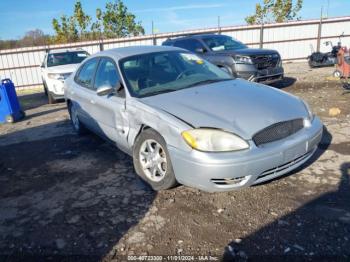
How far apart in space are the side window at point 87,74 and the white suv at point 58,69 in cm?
442

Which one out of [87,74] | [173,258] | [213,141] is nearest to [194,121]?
[213,141]

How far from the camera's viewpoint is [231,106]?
3.36 metres

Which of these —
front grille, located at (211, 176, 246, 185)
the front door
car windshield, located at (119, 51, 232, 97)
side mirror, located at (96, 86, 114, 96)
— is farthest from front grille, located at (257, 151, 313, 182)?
the front door

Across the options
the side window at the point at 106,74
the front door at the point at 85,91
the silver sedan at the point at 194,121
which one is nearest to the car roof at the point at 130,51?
the silver sedan at the point at 194,121

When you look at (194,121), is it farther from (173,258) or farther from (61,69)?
(61,69)

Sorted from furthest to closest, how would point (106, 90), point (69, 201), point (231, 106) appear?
point (106, 90)
point (69, 201)
point (231, 106)

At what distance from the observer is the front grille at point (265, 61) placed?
8.39 meters

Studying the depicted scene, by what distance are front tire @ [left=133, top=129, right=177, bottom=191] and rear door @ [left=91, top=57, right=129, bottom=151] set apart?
39cm

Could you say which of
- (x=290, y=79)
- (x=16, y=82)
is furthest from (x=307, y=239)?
(x=16, y=82)

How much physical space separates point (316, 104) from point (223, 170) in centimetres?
507

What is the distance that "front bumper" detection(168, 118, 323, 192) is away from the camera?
289 centimetres

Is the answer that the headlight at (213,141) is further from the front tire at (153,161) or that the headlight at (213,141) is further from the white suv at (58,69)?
the white suv at (58,69)

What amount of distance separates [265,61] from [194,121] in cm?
612

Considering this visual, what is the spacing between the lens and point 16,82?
17.9 m
